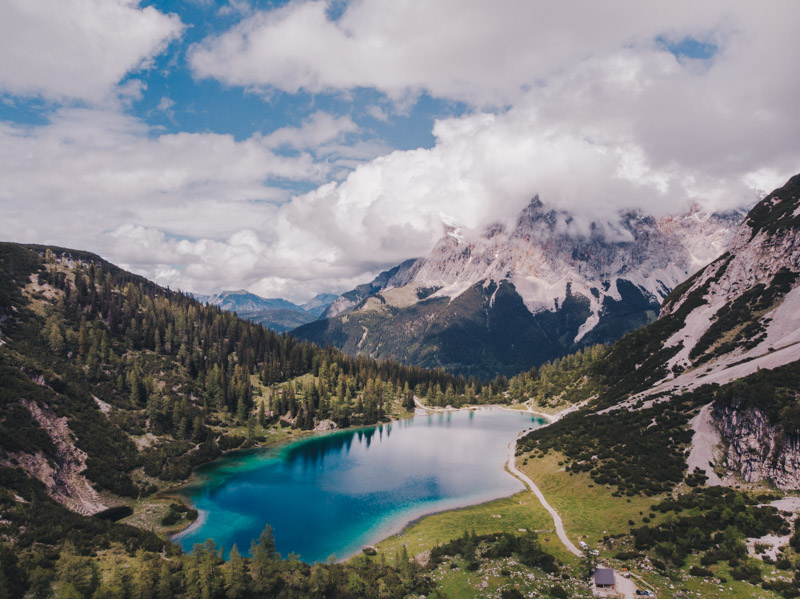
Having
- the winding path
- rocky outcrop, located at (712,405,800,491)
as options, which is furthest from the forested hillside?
rocky outcrop, located at (712,405,800,491)

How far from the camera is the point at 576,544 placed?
59.5 meters

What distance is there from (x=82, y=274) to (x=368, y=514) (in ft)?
612

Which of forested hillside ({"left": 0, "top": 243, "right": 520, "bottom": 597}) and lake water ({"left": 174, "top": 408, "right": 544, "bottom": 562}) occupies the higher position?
forested hillside ({"left": 0, "top": 243, "right": 520, "bottom": 597})

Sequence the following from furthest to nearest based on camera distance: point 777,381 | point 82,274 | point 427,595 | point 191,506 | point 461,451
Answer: point 82,274
point 461,451
point 191,506
point 777,381
point 427,595

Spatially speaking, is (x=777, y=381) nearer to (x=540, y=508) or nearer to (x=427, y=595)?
(x=540, y=508)

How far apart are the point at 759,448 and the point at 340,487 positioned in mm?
78086

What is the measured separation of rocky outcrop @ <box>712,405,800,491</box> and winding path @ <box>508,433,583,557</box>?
1163 inches

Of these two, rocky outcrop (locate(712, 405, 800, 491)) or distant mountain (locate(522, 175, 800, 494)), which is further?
distant mountain (locate(522, 175, 800, 494))

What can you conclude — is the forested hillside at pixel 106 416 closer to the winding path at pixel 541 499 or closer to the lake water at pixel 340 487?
the lake water at pixel 340 487

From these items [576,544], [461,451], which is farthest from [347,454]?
[576,544]

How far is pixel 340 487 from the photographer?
96875 millimetres

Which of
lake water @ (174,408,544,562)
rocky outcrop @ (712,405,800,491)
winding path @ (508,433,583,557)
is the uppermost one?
rocky outcrop @ (712,405,800,491)

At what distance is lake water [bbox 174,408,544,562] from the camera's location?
2820 inches

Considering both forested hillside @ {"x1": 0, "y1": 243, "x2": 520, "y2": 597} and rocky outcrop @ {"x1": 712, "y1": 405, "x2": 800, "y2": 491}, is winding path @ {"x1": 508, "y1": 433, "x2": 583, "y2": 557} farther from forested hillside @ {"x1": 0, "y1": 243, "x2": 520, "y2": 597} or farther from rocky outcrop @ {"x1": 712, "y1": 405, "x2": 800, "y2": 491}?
rocky outcrop @ {"x1": 712, "y1": 405, "x2": 800, "y2": 491}
